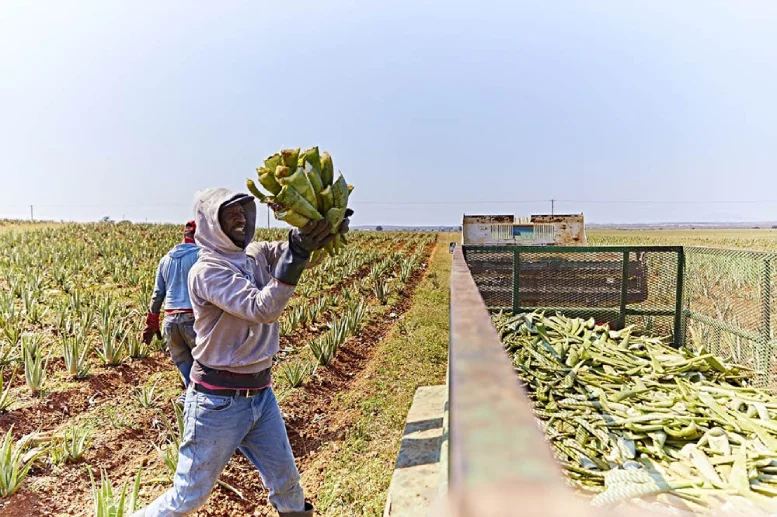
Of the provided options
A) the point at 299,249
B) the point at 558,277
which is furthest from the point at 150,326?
the point at 558,277

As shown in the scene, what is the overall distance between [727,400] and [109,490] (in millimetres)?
4320

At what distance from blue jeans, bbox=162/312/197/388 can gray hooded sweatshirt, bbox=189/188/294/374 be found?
206 cm

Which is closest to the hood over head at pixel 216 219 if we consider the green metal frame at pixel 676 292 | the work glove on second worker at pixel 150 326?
the work glove on second worker at pixel 150 326

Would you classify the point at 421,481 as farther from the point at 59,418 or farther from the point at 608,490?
the point at 59,418

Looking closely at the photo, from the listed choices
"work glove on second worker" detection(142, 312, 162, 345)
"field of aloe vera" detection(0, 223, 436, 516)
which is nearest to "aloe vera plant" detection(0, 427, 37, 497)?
"field of aloe vera" detection(0, 223, 436, 516)

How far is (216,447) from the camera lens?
→ 8.02ft

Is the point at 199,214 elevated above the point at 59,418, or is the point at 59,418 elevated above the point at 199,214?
the point at 199,214

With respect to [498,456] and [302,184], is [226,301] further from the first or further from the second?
Result: [498,456]

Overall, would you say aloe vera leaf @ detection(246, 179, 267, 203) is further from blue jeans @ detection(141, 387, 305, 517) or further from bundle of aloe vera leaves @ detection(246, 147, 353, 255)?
blue jeans @ detection(141, 387, 305, 517)

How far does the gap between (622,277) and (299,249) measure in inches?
166

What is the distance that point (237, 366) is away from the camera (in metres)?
2.50

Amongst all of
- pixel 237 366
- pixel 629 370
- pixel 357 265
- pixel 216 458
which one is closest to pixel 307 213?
pixel 237 366

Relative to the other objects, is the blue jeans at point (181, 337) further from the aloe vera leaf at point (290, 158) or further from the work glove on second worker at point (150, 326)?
the aloe vera leaf at point (290, 158)

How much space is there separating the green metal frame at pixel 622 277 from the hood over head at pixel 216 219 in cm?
321
